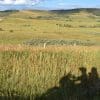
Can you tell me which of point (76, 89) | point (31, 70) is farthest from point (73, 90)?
point (31, 70)

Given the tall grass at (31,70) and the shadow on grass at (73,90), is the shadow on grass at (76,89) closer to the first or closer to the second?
the shadow on grass at (73,90)

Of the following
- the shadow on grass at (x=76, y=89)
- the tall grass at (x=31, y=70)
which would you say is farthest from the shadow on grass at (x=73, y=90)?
the tall grass at (x=31, y=70)

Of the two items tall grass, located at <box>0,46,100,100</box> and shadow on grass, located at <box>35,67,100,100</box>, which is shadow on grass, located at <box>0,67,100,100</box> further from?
tall grass, located at <box>0,46,100,100</box>

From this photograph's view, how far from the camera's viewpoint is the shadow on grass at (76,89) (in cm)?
1236

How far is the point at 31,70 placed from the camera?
14.3 meters

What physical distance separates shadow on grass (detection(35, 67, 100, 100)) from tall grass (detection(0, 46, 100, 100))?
0.27 meters

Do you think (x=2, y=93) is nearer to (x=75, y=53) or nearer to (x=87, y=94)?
(x=87, y=94)

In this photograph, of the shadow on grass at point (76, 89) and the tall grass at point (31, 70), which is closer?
the shadow on grass at point (76, 89)

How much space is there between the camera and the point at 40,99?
12727mm

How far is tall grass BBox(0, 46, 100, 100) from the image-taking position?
1359cm

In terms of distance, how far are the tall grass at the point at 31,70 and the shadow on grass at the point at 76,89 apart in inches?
10.7

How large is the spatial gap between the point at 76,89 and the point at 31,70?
1842mm

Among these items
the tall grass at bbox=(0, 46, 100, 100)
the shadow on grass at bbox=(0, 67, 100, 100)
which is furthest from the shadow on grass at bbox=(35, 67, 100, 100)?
the tall grass at bbox=(0, 46, 100, 100)

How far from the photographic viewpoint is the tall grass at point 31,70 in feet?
44.6
